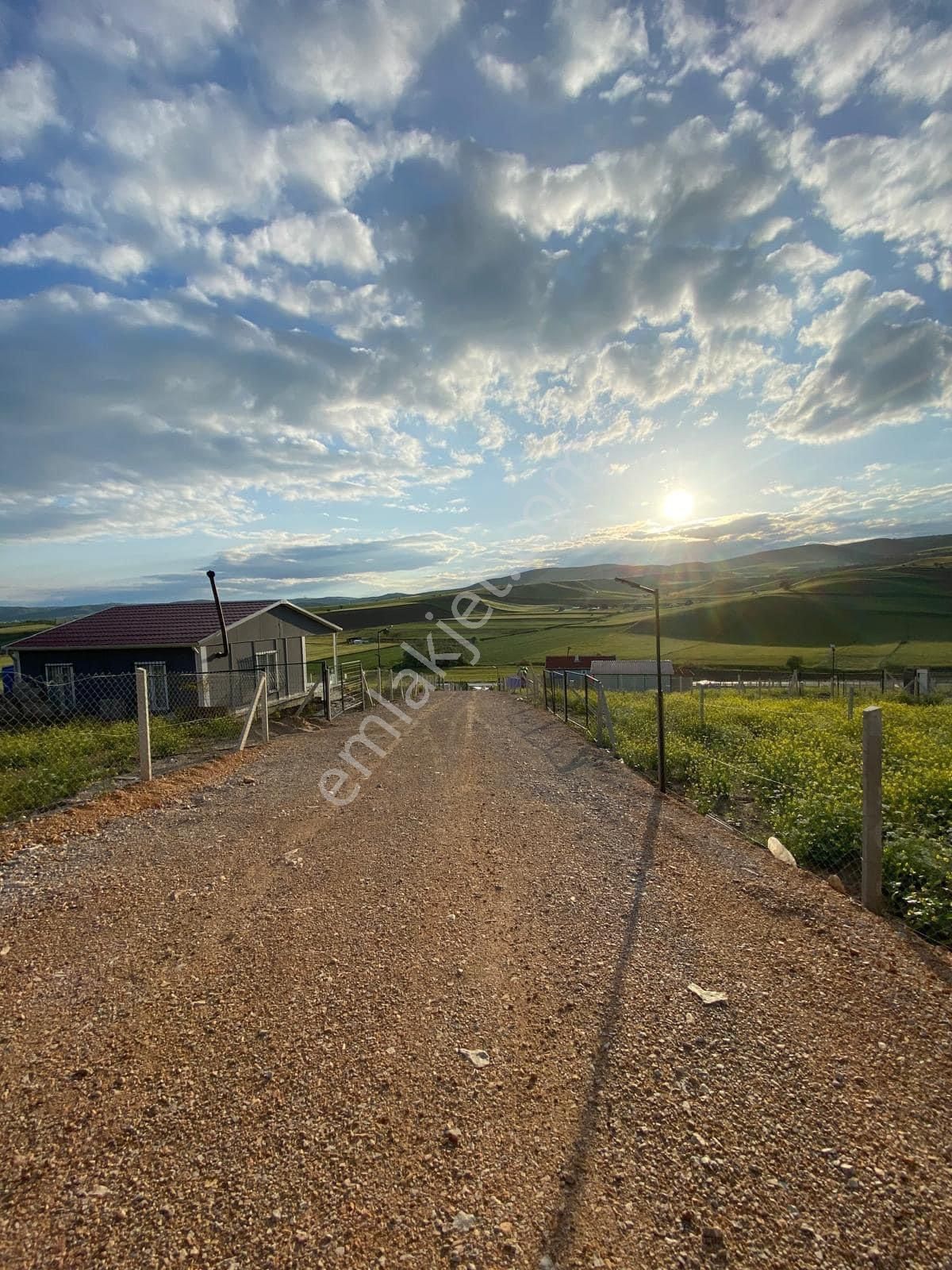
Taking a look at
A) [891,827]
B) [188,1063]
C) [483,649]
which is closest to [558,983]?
[188,1063]

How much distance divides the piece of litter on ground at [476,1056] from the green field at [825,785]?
3029mm

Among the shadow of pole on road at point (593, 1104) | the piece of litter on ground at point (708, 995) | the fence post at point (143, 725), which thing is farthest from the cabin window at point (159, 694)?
the piece of litter on ground at point (708, 995)

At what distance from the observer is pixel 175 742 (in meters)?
10.3

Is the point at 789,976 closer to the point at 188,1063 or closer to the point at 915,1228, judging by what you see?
the point at 915,1228

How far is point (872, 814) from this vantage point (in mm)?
3943

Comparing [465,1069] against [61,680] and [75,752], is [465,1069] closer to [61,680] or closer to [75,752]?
[75,752]

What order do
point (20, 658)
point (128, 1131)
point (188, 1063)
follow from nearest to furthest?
point (128, 1131) < point (188, 1063) < point (20, 658)

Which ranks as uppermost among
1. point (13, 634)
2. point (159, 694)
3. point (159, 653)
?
point (159, 653)

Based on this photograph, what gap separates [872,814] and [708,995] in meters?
1.93

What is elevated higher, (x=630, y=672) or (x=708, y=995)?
(x=708, y=995)

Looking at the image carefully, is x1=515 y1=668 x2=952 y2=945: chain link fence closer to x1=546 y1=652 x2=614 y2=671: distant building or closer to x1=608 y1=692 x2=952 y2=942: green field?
x1=608 y1=692 x2=952 y2=942: green field

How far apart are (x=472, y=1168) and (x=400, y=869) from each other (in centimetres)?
284

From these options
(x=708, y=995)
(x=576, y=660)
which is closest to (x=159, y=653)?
(x=708, y=995)

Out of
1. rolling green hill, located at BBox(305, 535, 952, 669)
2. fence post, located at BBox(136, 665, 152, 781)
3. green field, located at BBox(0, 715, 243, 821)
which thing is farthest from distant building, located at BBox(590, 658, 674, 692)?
fence post, located at BBox(136, 665, 152, 781)
